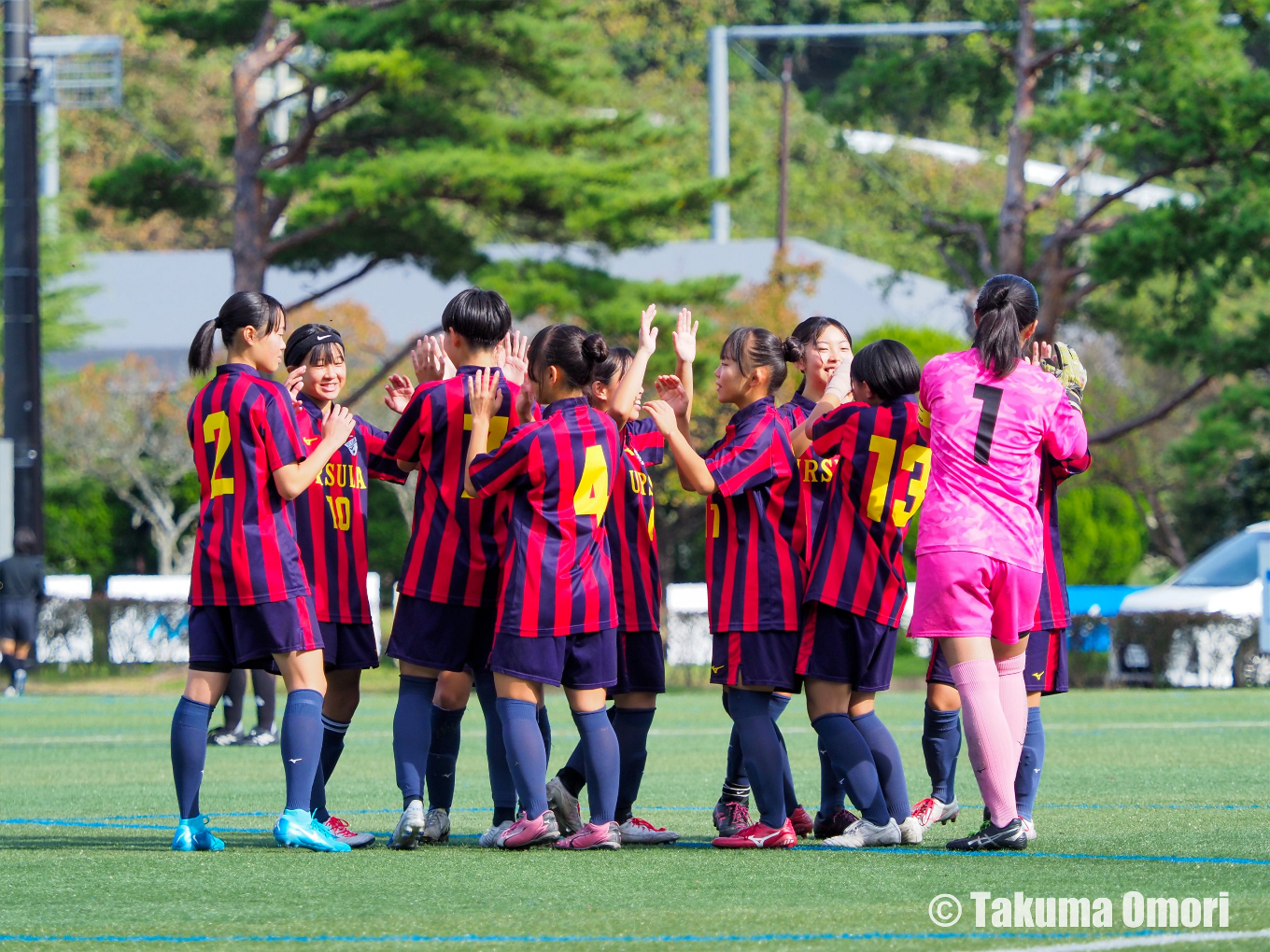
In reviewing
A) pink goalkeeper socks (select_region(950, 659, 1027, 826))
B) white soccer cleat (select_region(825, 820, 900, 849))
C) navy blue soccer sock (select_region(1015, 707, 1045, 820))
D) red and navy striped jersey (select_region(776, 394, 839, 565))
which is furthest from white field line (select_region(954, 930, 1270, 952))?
red and navy striped jersey (select_region(776, 394, 839, 565))

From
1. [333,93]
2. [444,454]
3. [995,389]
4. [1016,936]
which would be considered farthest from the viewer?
[333,93]

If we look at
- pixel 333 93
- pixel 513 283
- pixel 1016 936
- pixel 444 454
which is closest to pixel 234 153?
pixel 333 93

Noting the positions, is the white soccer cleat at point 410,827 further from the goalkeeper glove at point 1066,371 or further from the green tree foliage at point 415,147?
the green tree foliage at point 415,147

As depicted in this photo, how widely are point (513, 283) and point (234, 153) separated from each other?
15.7 ft

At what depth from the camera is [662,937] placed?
14.5ft

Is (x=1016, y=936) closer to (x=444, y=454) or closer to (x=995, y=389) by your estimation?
(x=995, y=389)

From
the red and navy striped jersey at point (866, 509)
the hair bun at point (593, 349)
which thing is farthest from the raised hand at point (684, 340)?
the red and navy striped jersey at point (866, 509)

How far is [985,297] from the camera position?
612cm

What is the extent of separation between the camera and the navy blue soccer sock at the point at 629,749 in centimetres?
658

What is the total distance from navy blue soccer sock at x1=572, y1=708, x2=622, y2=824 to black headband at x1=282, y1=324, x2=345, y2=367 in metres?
1.71

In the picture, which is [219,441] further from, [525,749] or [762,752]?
[762,752]

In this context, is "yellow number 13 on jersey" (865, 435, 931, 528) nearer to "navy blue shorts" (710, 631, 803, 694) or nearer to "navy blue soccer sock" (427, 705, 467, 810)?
"navy blue shorts" (710, 631, 803, 694)

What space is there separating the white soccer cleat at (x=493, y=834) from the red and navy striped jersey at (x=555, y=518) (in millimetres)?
736

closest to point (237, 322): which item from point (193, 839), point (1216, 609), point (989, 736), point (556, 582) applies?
point (556, 582)
